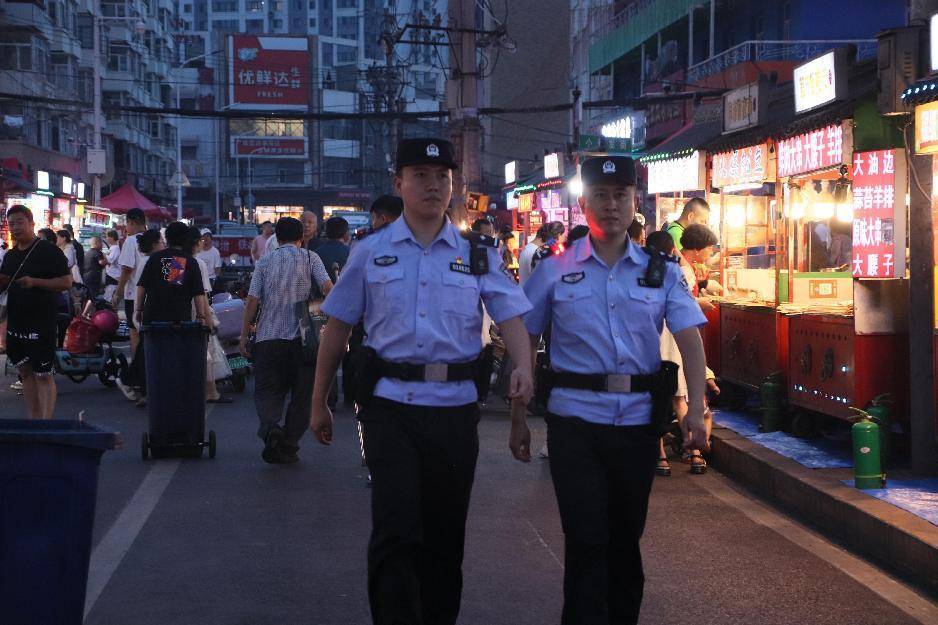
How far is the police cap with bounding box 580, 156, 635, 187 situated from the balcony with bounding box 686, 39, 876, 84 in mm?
25087

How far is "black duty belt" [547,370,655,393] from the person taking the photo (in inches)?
196

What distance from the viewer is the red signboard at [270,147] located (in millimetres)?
119938

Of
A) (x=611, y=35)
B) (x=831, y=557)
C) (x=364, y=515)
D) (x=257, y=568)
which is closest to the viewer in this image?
(x=257, y=568)

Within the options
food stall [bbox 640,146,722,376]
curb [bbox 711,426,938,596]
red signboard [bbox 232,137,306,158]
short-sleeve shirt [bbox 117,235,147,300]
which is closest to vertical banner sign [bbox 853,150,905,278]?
curb [bbox 711,426,938,596]

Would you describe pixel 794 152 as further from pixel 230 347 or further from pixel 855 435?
pixel 230 347

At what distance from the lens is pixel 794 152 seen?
11203 mm

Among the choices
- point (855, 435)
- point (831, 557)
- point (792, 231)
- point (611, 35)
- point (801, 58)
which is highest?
point (611, 35)

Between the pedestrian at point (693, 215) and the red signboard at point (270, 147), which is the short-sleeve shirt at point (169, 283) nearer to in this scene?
the pedestrian at point (693, 215)

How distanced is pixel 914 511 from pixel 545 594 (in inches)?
100

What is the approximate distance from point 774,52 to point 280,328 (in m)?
23.2

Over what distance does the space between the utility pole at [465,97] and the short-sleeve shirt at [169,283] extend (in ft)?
43.8

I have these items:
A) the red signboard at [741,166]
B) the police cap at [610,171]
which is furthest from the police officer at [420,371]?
the red signboard at [741,166]

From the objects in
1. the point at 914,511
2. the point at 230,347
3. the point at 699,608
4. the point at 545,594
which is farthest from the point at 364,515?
the point at 230,347

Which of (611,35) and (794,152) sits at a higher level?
(611,35)
